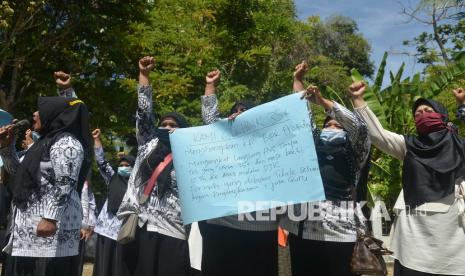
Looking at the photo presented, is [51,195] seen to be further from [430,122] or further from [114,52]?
[114,52]

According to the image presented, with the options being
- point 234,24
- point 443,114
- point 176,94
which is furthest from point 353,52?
point 443,114

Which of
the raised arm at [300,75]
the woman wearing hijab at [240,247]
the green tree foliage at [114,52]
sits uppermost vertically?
the green tree foliage at [114,52]

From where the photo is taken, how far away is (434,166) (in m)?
3.55

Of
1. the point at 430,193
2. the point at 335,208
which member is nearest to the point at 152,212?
the point at 335,208

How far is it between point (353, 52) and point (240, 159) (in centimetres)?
2951

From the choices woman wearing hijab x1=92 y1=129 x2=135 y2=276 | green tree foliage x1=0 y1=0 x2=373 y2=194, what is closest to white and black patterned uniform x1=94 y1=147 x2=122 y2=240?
woman wearing hijab x1=92 y1=129 x2=135 y2=276

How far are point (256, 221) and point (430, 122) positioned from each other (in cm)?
135

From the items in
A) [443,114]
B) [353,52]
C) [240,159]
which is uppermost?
[353,52]

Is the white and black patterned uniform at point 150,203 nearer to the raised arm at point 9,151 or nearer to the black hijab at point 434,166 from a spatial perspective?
the raised arm at point 9,151

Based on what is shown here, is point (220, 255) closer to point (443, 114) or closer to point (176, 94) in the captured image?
point (443, 114)

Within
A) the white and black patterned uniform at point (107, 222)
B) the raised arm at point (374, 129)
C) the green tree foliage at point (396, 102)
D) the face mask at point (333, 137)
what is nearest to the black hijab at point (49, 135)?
the face mask at point (333, 137)

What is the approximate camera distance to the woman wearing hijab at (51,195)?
339 cm

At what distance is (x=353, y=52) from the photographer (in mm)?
31656

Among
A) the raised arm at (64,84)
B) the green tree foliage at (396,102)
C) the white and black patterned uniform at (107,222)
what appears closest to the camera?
the raised arm at (64,84)
